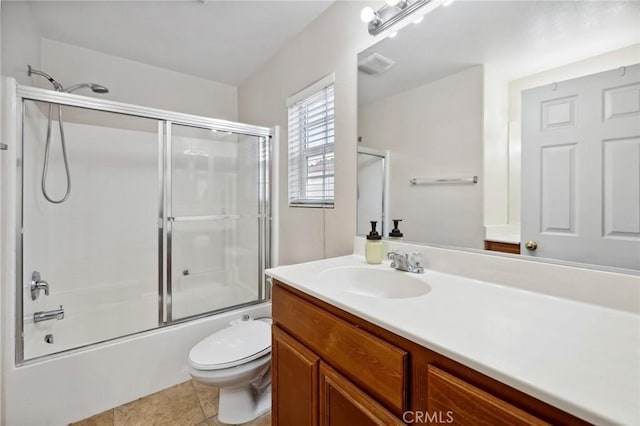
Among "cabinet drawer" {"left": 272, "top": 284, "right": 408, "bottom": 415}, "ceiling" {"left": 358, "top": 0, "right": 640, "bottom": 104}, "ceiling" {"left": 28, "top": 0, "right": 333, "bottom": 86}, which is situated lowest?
"cabinet drawer" {"left": 272, "top": 284, "right": 408, "bottom": 415}

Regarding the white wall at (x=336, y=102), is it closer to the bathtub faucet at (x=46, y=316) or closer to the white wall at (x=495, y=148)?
the white wall at (x=495, y=148)

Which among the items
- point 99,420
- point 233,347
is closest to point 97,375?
point 99,420

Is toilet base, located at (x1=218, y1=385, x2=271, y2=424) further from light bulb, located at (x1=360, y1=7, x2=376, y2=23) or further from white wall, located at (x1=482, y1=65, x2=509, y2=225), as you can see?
light bulb, located at (x1=360, y1=7, x2=376, y2=23)

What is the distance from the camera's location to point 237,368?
1.37m

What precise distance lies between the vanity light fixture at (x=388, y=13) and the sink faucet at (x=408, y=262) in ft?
3.51

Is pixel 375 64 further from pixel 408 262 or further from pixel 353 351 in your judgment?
pixel 353 351

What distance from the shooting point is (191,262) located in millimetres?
2488

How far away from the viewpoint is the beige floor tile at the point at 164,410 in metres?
1.47

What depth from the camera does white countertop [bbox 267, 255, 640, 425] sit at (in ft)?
1.38

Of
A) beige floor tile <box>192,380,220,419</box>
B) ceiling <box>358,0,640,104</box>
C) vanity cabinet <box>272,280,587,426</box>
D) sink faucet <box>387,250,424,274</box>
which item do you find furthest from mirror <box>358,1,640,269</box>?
beige floor tile <box>192,380,220,419</box>

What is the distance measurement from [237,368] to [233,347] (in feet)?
0.50

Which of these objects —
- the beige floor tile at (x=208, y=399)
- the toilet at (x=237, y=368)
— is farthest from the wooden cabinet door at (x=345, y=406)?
the beige floor tile at (x=208, y=399)

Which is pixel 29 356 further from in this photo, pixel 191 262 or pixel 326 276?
pixel 326 276

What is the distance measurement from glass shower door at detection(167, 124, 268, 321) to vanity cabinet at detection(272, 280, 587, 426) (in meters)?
1.21
